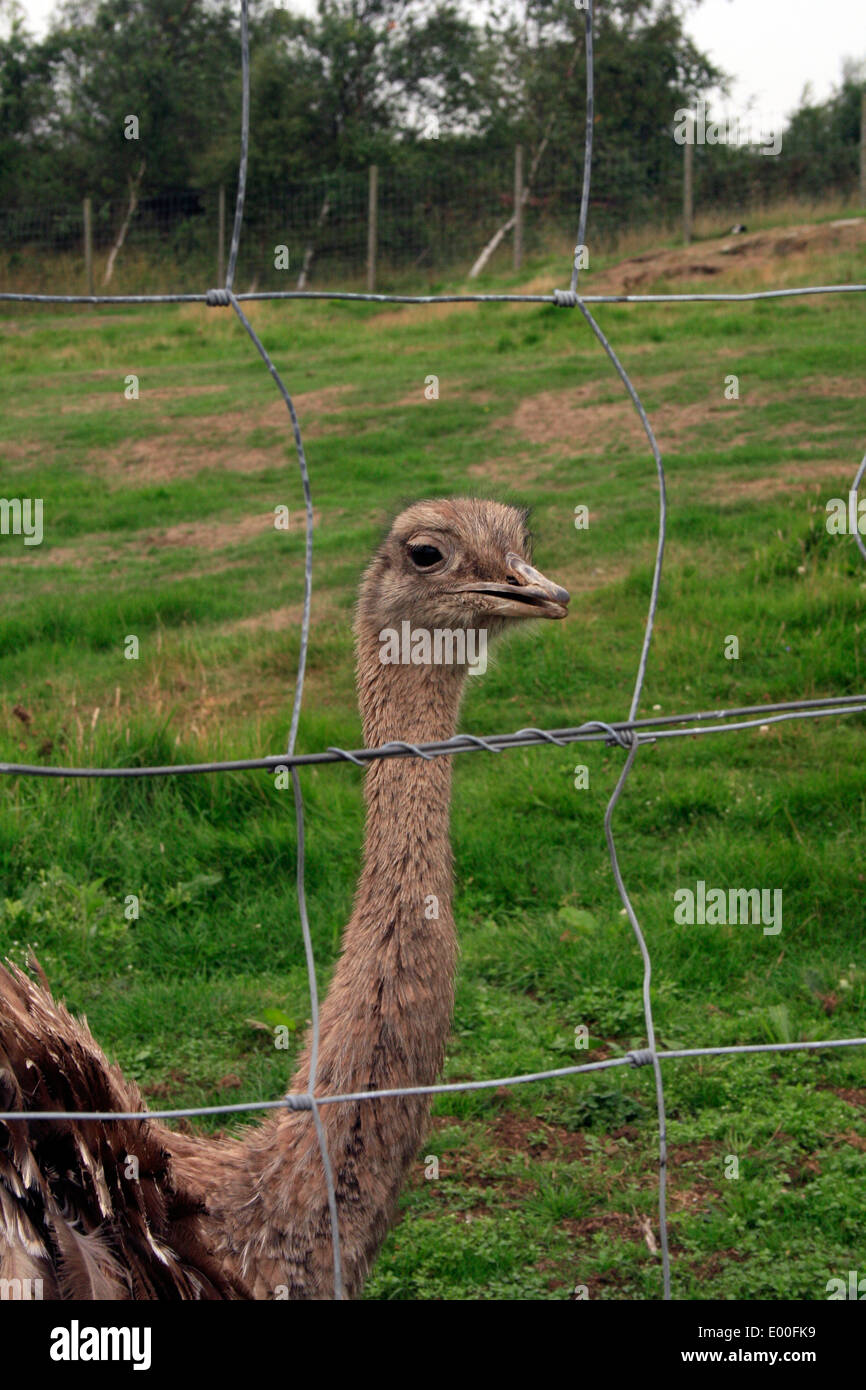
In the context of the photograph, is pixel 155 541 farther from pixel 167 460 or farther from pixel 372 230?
pixel 372 230

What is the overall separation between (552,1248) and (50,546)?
6.10 m

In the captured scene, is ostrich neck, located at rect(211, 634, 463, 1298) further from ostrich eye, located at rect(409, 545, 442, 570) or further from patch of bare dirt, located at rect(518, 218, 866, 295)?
patch of bare dirt, located at rect(518, 218, 866, 295)

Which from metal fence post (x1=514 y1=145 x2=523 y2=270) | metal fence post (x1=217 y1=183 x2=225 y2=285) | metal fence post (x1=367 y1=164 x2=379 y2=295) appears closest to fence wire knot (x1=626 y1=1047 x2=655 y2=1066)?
metal fence post (x1=217 y1=183 x2=225 y2=285)

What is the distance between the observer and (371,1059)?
271cm

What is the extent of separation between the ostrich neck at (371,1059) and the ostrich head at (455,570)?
0.48 m

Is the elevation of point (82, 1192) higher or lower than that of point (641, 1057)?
lower

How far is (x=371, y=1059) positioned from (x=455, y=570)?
112 cm

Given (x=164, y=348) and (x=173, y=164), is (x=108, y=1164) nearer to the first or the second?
(x=164, y=348)

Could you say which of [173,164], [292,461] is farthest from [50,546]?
[173,164]

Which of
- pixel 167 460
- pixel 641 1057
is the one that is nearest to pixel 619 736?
pixel 641 1057

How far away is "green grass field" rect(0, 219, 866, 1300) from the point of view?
3.57 metres

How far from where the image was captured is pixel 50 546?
852 cm

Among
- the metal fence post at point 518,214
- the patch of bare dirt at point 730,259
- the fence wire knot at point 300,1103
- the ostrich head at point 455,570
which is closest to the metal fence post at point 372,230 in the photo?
the metal fence post at point 518,214

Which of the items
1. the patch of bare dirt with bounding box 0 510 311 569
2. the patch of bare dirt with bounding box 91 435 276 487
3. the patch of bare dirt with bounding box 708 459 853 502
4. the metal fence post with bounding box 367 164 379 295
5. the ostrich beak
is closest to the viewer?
the ostrich beak
